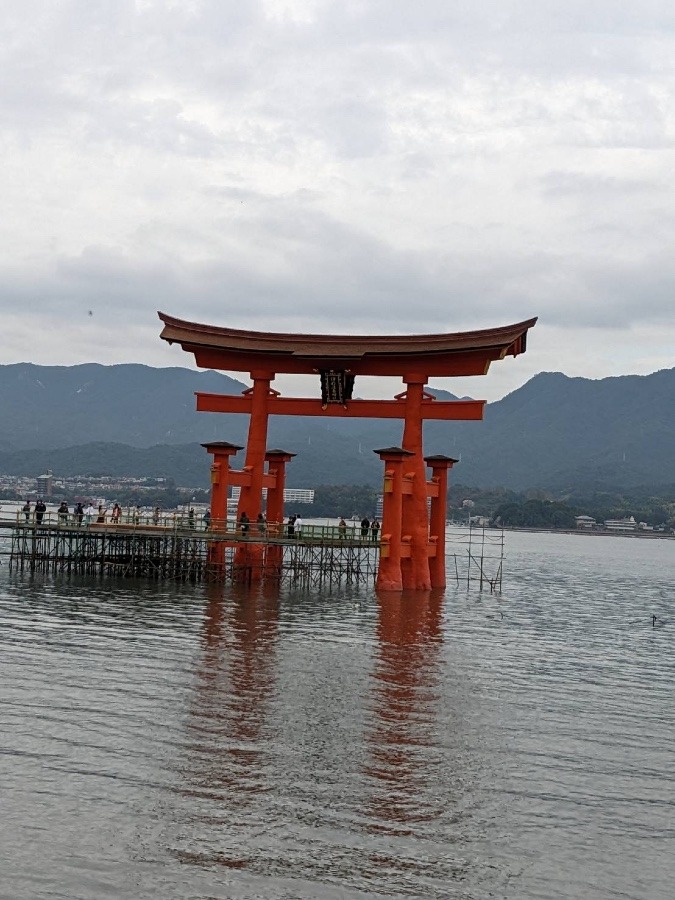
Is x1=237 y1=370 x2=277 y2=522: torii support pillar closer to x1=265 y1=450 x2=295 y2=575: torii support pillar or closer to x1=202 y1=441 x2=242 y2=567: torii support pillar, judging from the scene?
x1=202 y1=441 x2=242 y2=567: torii support pillar

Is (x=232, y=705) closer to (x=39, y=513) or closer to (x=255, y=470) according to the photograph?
(x=255, y=470)

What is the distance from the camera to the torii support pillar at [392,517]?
133 ft

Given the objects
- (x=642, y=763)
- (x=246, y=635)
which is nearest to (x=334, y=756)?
(x=642, y=763)

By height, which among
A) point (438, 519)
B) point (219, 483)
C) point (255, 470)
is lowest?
point (438, 519)

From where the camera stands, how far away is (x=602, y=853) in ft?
42.3

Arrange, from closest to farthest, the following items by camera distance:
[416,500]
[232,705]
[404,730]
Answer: [404,730] → [232,705] → [416,500]

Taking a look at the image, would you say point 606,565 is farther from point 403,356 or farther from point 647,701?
point 647,701

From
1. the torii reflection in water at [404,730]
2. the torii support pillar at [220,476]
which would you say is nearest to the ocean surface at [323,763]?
the torii reflection in water at [404,730]

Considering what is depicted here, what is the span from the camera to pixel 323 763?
16.0 m

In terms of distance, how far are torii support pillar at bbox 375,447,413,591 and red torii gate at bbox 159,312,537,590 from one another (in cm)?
4

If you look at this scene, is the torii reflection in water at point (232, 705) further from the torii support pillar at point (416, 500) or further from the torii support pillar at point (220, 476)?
the torii support pillar at point (220, 476)

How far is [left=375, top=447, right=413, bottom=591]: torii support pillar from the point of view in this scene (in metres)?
40.7

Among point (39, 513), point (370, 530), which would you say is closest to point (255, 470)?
point (370, 530)

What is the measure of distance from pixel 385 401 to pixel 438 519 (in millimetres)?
5492
